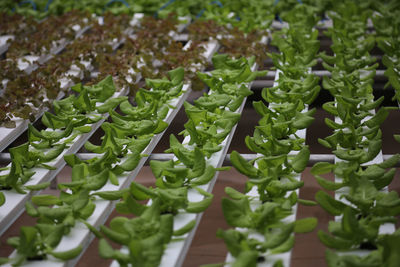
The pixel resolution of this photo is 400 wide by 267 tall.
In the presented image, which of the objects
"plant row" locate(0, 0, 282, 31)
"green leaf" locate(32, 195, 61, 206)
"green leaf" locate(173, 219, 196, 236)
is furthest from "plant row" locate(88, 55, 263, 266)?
"plant row" locate(0, 0, 282, 31)

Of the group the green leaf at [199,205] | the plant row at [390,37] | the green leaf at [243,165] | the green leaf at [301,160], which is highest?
the green leaf at [199,205]

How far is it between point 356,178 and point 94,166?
648 millimetres

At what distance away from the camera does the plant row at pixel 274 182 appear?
1.26 metres

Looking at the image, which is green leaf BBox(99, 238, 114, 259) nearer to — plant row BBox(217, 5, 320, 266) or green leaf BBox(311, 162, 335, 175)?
plant row BBox(217, 5, 320, 266)

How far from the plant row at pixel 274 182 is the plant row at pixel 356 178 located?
0.07 metres

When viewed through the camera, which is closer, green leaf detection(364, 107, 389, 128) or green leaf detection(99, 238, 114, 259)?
green leaf detection(99, 238, 114, 259)

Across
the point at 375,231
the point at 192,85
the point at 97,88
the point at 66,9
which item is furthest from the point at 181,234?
the point at 66,9

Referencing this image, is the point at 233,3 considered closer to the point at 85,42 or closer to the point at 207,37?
the point at 207,37

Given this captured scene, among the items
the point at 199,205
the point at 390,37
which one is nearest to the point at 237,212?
the point at 199,205

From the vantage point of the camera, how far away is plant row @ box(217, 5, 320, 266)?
1.26 metres

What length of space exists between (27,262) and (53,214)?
Answer: 0.45ft

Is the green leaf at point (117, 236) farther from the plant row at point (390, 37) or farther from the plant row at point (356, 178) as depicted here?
the plant row at point (390, 37)

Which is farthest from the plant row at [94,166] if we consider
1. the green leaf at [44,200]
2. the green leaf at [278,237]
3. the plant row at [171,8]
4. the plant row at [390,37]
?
the plant row at [171,8]

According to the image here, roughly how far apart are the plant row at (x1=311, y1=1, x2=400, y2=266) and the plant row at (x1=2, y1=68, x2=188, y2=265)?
0.51m
